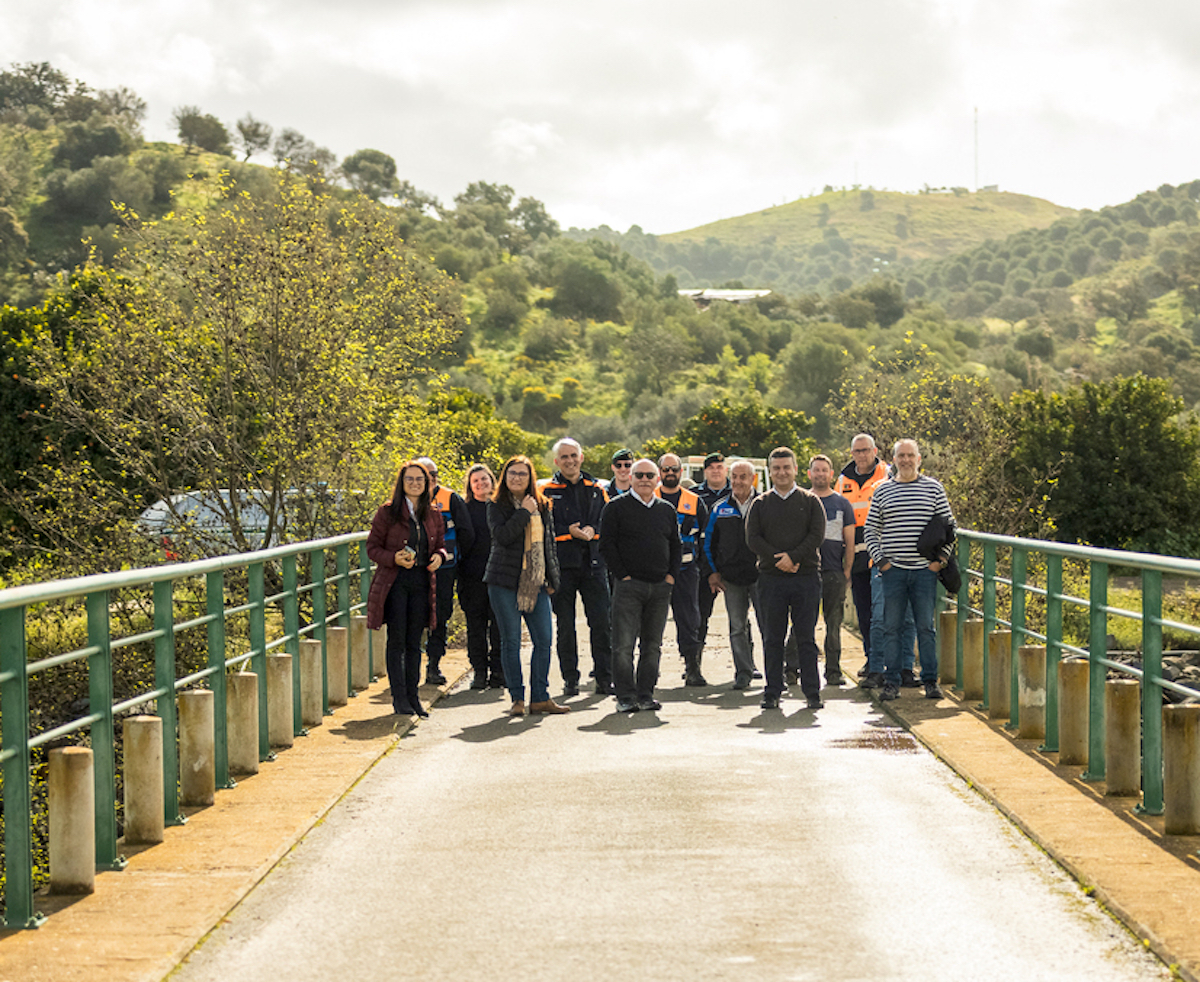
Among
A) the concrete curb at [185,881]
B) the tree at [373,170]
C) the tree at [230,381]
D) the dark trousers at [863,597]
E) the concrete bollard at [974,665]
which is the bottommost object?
the concrete curb at [185,881]

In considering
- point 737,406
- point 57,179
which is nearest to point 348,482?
point 737,406

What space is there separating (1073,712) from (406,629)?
185 inches

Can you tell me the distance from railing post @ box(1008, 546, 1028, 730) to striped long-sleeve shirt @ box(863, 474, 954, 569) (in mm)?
1463

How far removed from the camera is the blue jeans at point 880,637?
11414mm

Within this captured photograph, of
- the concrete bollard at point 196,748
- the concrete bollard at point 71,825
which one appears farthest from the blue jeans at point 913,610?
the concrete bollard at point 71,825

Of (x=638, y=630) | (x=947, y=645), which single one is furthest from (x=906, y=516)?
(x=638, y=630)

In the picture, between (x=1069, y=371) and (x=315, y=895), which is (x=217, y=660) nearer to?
(x=315, y=895)

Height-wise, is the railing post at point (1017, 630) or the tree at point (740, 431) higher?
the tree at point (740, 431)

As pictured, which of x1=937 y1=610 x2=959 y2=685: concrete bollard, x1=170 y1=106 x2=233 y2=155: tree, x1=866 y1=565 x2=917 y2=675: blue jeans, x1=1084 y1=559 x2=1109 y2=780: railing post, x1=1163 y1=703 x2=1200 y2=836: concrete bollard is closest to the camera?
x1=1163 y1=703 x2=1200 y2=836: concrete bollard

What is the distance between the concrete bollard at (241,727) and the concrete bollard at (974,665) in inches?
210

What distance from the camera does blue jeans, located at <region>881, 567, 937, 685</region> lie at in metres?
11.0

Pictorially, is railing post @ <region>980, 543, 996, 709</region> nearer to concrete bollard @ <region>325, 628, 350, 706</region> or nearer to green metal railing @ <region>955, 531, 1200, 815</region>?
green metal railing @ <region>955, 531, 1200, 815</region>

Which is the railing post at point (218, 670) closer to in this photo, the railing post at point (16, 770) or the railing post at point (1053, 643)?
the railing post at point (16, 770)

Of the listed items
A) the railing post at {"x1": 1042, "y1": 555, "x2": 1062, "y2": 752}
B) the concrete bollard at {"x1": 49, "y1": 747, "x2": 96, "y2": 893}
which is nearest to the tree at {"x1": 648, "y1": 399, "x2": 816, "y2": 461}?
the railing post at {"x1": 1042, "y1": 555, "x2": 1062, "y2": 752}
